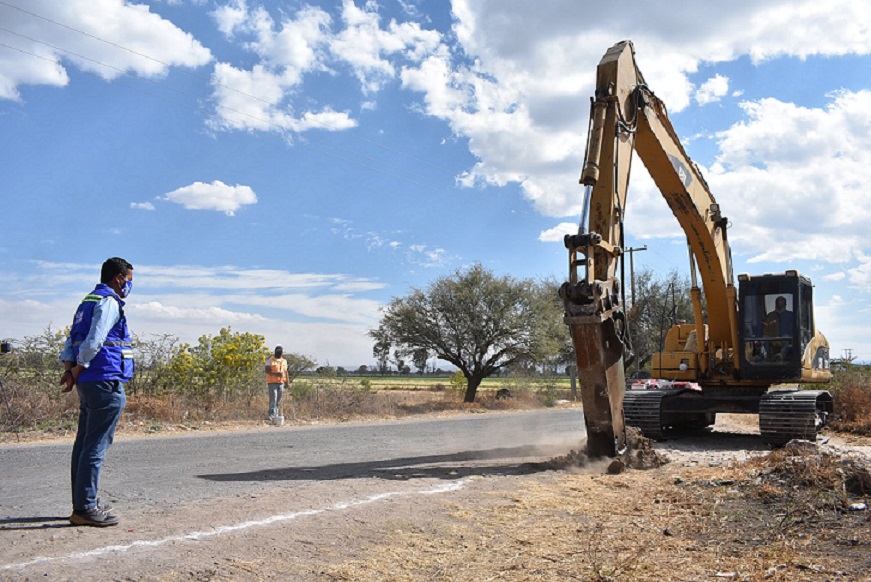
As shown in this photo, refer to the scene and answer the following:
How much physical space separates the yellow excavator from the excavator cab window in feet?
0.06

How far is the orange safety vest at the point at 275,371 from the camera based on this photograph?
16.3m

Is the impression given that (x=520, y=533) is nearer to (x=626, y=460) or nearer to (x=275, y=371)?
(x=626, y=460)

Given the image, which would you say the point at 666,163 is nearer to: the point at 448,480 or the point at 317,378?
the point at 448,480

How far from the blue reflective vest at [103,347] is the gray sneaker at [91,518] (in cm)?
98

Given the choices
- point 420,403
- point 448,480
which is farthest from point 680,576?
point 420,403

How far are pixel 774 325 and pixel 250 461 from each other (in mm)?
9467

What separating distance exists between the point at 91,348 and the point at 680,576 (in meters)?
4.40

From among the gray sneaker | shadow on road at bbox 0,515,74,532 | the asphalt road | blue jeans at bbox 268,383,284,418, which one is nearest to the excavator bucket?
the asphalt road

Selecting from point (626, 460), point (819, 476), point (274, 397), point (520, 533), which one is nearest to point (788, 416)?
point (626, 460)

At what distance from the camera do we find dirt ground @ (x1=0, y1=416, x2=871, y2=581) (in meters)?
4.32

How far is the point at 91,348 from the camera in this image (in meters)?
5.20

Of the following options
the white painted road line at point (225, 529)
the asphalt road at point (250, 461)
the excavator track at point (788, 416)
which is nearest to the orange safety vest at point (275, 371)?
the asphalt road at point (250, 461)

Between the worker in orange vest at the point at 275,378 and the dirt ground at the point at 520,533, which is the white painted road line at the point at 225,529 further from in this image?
the worker in orange vest at the point at 275,378

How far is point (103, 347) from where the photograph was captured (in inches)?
213
